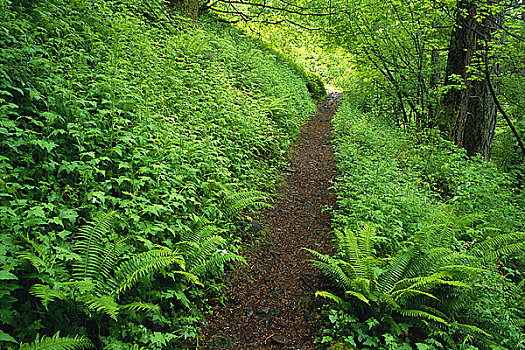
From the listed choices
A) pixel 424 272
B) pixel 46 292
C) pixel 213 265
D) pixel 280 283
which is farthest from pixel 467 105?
pixel 46 292

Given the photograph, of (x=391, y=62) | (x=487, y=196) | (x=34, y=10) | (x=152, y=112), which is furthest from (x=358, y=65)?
(x=34, y=10)

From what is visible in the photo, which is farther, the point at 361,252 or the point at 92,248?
the point at 361,252

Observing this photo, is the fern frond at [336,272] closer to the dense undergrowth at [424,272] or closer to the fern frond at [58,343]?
the dense undergrowth at [424,272]

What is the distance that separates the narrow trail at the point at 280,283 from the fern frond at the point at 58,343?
48.5 inches

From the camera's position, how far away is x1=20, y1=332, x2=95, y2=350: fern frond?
211 centimetres

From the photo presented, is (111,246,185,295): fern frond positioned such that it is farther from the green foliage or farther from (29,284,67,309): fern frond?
the green foliage

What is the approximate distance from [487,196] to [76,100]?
Result: 7.15 metres

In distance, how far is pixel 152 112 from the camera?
510 centimetres

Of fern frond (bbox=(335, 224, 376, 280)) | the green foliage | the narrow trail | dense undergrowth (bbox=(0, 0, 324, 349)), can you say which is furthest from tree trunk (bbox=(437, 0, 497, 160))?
the green foliage

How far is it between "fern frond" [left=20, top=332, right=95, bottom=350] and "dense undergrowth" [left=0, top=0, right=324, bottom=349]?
0.04 ft

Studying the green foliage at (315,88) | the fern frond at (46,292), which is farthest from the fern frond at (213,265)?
the green foliage at (315,88)

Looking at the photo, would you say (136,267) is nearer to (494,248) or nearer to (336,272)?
(336,272)

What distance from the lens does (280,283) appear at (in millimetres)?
4133

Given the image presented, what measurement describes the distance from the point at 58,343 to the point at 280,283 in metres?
2.71
